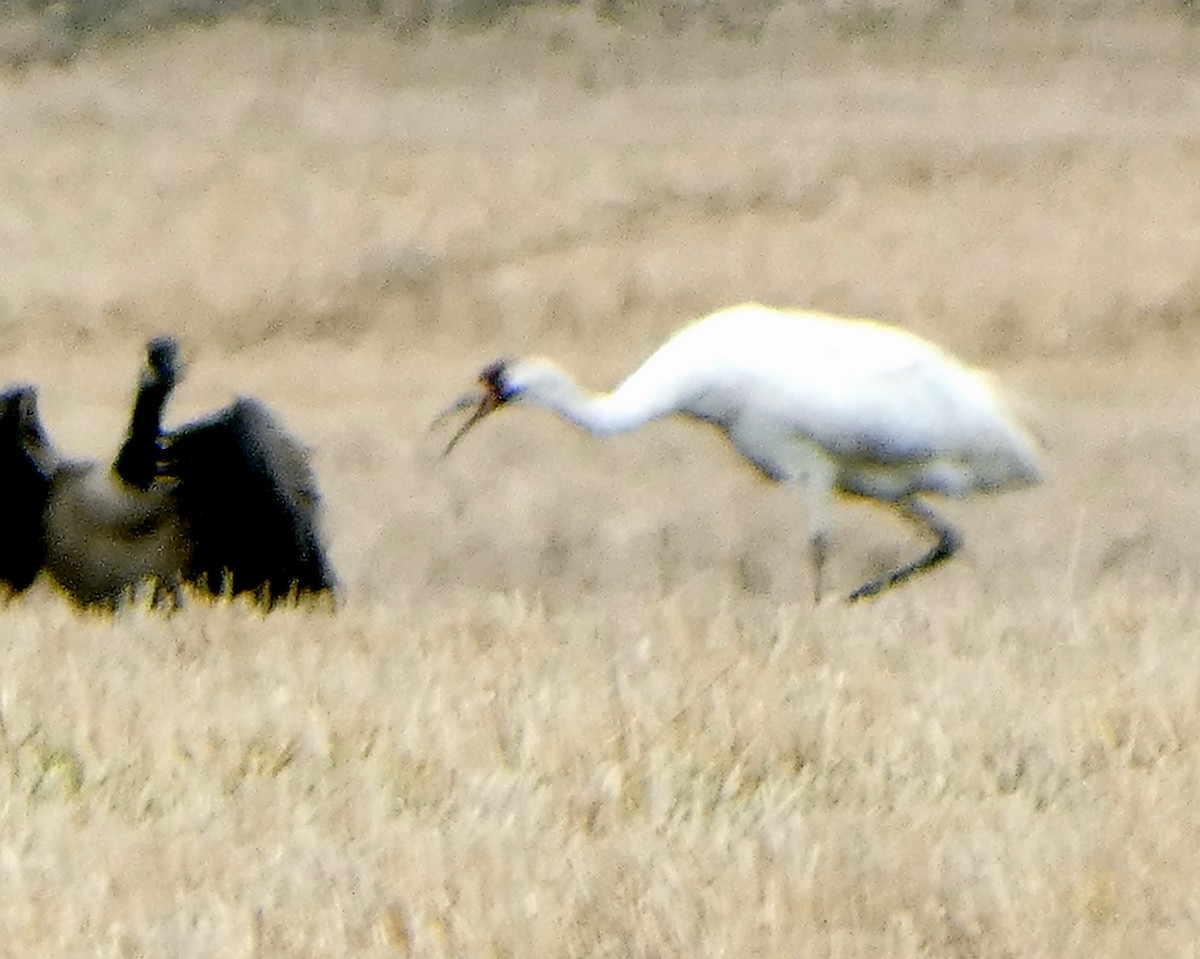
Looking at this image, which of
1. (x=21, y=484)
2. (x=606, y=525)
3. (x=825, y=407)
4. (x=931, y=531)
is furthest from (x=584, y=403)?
(x=606, y=525)

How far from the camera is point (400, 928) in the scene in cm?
230

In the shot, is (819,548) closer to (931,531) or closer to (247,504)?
(931,531)

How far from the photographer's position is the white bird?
7.07 m

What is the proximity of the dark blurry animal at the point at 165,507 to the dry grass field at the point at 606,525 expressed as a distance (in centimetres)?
43

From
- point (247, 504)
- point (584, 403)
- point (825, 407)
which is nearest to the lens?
point (247, 504)

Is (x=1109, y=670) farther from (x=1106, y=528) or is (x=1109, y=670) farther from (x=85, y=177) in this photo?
(x=85, y=177)

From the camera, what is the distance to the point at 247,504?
5.80 meters

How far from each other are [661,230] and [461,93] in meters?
2.52

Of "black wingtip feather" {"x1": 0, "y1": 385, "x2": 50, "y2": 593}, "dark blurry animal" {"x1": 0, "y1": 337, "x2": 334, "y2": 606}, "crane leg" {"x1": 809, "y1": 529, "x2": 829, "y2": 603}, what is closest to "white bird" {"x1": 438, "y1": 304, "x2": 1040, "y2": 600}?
"crane leg" {"x1": 809, "y1": 529, "x2": 829, "y2": 603}

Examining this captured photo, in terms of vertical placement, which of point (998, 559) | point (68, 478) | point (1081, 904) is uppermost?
point (1081, 904)

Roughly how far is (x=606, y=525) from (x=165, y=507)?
4.75 m

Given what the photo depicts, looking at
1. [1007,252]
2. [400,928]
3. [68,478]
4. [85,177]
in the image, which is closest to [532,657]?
[400,928]

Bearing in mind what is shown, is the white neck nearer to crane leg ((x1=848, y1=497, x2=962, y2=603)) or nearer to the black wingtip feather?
crane leg ((x1=848, y1=497, x2=962, y2=603))

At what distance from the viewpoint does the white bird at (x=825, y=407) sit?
23.2 feet
